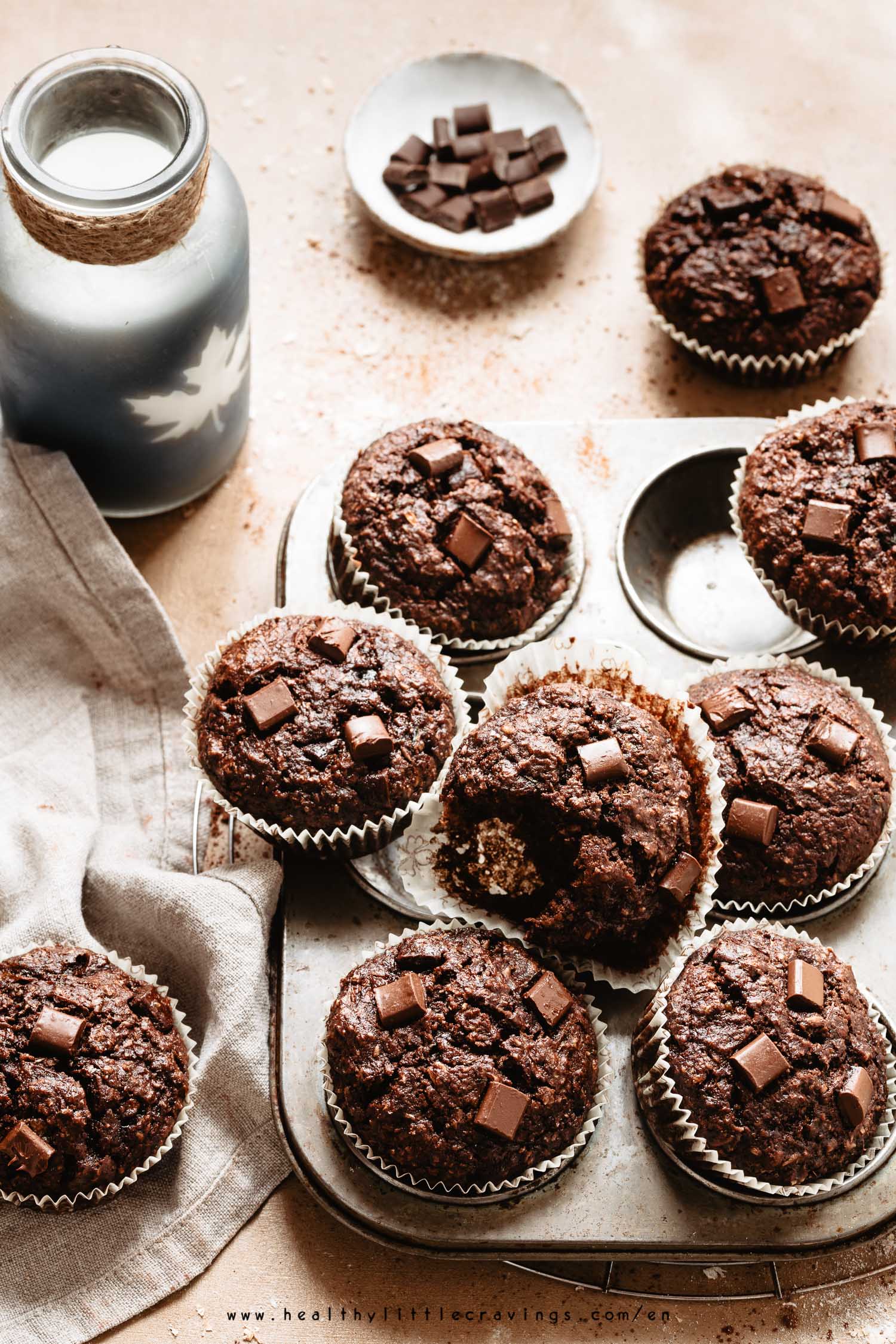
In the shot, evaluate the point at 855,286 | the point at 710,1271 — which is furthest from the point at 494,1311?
the point at 855,286

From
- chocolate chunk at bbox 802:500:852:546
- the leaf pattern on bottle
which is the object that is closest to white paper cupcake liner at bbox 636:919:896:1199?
chocolate chunk at bbox 802:500:852:546

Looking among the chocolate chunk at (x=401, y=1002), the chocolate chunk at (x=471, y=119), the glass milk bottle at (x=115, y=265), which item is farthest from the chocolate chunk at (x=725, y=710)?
the chocolate chunk at (x=471, y=119)

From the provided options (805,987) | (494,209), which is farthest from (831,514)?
(494,209)

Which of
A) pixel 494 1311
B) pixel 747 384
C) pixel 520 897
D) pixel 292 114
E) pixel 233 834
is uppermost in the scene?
pixel 292 114

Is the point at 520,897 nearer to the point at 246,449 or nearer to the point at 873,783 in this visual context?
the point at 873,783

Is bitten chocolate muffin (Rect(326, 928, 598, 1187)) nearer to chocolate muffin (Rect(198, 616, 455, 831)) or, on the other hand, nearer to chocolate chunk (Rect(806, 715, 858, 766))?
chocolate muffin (Rect(198, 616, 455, 831))
